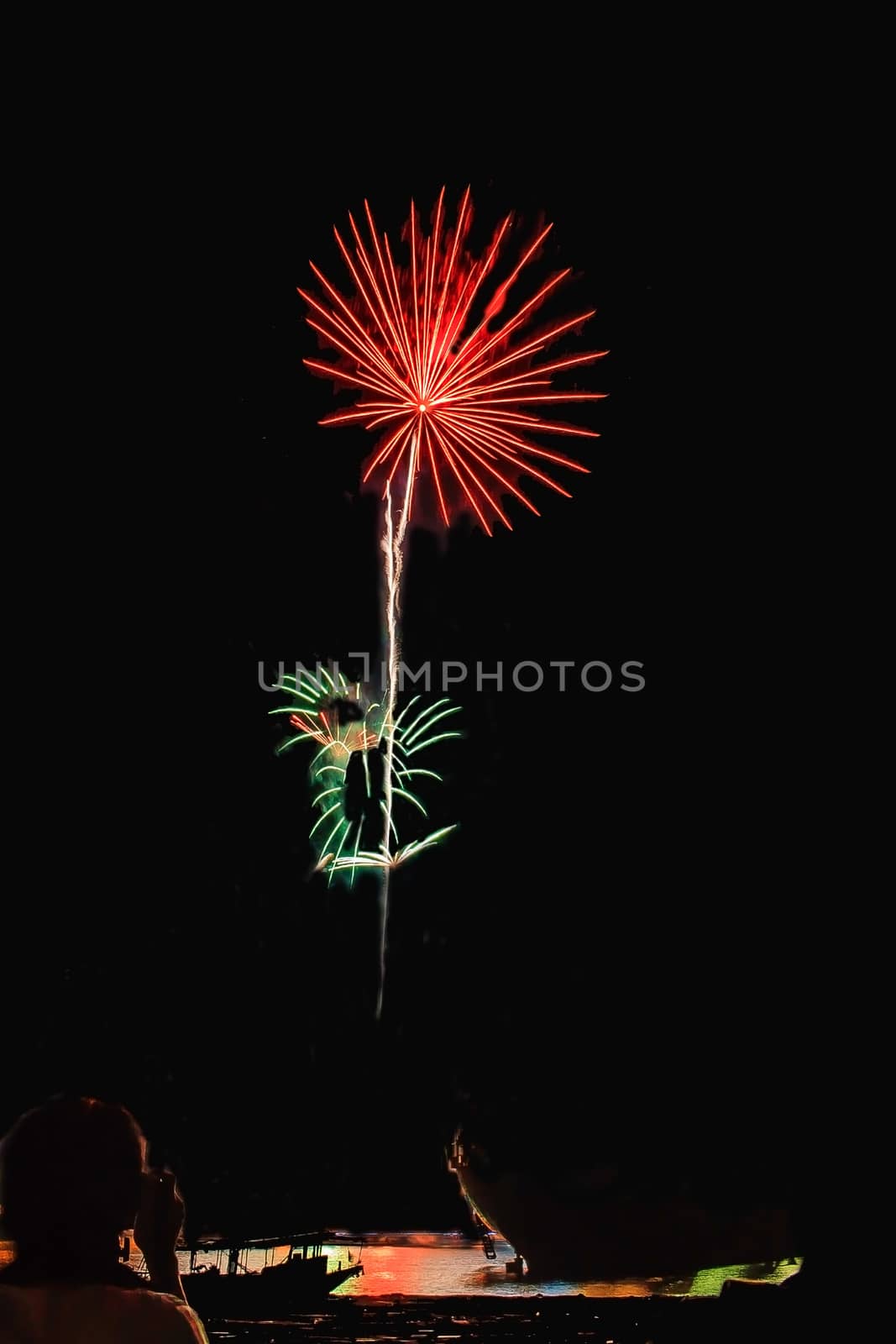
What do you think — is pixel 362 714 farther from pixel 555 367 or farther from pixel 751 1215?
pixel 751 1215

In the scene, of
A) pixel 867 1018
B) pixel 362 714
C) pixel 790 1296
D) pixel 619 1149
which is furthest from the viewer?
pixel 619 1149

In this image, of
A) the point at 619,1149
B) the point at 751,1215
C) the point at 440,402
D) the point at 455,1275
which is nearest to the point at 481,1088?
the point at 455,1275

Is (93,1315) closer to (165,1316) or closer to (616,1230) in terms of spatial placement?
(165,1316)

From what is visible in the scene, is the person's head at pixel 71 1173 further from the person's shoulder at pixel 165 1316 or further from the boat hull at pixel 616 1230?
the boat hull at pixel 616 1230

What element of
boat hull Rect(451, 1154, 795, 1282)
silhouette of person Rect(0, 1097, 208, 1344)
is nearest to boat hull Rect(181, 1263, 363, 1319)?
boat hull Rect(451, 1154, 795, 1282)

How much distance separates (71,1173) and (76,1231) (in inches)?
5.0

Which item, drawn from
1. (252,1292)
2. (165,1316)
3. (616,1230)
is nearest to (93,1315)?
(165,1316)

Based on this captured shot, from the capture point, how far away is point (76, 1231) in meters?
2.67

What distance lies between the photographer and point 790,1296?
4.33 m

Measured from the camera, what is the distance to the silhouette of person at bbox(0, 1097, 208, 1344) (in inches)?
103

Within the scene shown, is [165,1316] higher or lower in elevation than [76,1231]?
lower

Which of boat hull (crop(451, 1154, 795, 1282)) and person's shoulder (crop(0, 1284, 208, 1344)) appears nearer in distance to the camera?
person's shoulder (crop(0, 1284, 208, 1344))

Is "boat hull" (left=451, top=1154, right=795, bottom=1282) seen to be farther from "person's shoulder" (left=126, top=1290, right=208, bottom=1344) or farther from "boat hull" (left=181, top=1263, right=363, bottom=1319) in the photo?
"person's shoulder" (left=126, top=1290, right=208, bottom=1344)

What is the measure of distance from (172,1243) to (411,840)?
77.0ft
